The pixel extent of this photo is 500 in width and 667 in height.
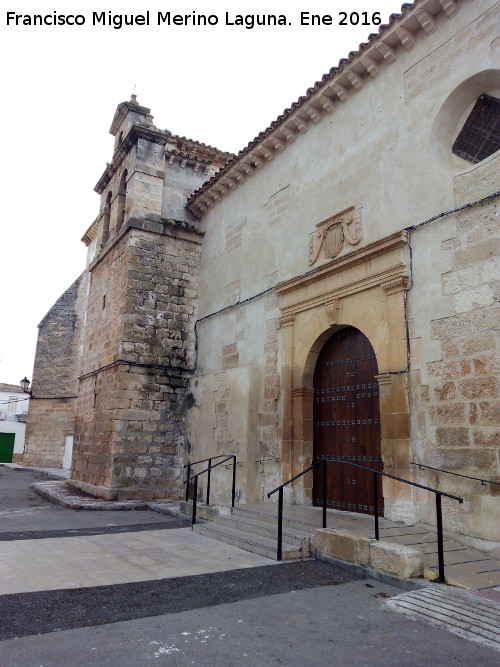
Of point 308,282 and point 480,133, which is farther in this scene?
point 308,282

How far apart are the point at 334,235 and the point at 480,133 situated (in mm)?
2314

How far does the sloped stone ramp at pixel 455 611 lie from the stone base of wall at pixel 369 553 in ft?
0.85

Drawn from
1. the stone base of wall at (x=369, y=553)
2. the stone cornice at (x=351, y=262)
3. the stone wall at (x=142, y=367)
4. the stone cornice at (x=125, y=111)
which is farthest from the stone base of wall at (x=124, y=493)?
the stone cornice at (x=125, y=111)

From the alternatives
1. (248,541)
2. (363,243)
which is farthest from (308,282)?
(248,541)

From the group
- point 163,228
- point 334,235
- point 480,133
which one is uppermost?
point 163,228

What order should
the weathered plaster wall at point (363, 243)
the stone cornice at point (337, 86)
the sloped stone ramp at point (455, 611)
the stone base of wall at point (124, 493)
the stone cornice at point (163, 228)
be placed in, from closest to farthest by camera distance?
the sloped stone ramp at point (455, 611) < the weathered plaster wall at point (363, 243) < the stone cornice at point (337, 86) < the stone base of wall at point (124, 493) < the stone cornice at point (163, 228)

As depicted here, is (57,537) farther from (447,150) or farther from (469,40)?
(469,40)

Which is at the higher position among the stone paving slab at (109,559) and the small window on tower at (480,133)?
the small window on tower at (480,133)

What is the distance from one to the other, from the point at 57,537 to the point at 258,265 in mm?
5469

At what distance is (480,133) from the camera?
20.0ft

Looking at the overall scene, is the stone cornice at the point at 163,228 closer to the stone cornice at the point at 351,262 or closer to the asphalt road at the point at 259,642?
the stone cornice at the point at 351,262

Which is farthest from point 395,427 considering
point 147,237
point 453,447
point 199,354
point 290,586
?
point 147,237

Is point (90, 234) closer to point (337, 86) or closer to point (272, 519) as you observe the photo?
point (337, 86)

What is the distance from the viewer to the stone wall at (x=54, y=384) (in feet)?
68.0
